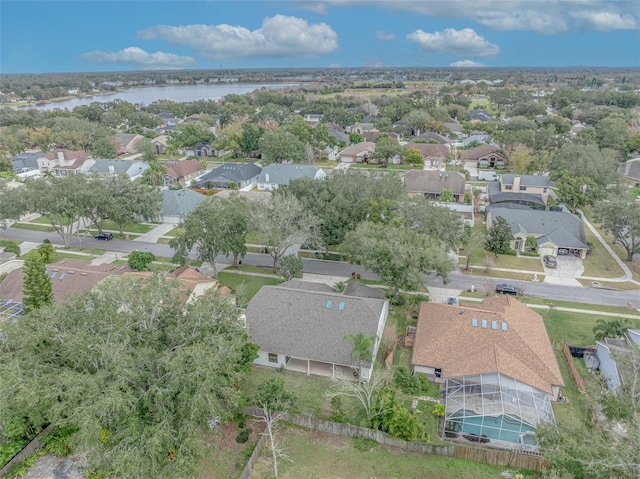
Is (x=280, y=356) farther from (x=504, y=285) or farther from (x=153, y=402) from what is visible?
(x=504, y=285)

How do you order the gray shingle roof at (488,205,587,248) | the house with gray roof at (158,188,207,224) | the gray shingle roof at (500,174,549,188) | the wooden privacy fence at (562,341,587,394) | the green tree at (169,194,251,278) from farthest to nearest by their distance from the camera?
the gray shingle roof at (500,174,549,188) → the house with gray roof at (158,188,207,224) → the gray shingle roof at (488,205,587,248) → the green tree at (169,194,251,278) → the wooden privacy fence at (562,341,587,394)

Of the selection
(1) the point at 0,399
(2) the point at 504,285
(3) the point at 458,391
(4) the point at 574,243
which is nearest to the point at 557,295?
(2) the point at 504,285

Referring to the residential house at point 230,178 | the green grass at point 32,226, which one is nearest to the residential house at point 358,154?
the residential house at point 230,178

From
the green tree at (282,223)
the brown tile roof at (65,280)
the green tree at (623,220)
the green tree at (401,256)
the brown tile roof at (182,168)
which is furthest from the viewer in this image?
the brown tile roof at (182,168)

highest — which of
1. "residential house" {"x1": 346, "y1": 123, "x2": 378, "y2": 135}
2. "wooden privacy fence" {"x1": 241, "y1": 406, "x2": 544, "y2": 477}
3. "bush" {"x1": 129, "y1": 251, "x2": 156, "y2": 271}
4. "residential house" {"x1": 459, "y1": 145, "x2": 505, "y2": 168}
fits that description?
"residential house" {"x1": 346, "y1": 123, "x2": 378, "y2": 135}

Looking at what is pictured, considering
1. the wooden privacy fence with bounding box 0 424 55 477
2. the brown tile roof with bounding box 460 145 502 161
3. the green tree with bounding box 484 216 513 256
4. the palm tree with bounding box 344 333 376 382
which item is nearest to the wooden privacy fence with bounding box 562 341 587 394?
the palm tree with bounding box 344 333 376 382

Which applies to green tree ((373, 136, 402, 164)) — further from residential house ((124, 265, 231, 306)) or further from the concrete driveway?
residential house ((124, 265, 231, 306))

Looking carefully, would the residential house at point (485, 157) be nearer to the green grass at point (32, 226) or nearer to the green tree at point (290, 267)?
the green tree at point (290, 267)
